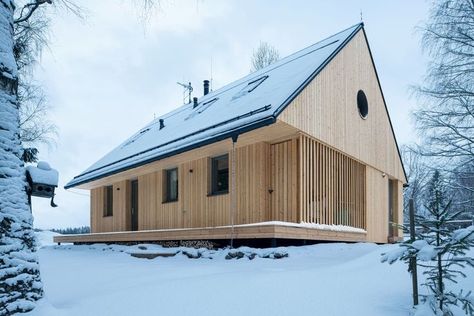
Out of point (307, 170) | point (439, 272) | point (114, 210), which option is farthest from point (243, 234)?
point (114, 210)

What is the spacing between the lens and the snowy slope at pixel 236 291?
4.11 meters

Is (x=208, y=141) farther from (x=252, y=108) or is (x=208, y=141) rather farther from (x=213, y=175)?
(x=213, y=175)

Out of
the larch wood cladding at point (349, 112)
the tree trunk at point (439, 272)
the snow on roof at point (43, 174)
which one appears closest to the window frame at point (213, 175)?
the larch wood cladding at point (349, 112)

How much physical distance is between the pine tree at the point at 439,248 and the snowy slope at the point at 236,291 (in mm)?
374

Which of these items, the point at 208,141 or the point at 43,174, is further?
the point at 208,141

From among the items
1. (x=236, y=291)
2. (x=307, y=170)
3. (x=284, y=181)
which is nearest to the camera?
(x=236, y=291)

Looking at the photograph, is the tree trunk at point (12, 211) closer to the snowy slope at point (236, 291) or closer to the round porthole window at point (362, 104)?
the snowy slope at point (236, 291)

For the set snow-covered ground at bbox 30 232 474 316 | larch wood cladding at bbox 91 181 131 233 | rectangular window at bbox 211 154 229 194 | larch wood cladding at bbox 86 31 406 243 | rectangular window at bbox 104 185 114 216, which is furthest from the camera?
rectangular window at bbox 104 185 114 216

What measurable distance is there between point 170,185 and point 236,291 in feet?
30.0

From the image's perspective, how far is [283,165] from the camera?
33.6 ft

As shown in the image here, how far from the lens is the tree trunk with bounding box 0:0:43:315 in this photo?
3.78 m

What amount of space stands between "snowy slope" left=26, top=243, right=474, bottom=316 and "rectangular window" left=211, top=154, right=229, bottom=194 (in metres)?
4.95

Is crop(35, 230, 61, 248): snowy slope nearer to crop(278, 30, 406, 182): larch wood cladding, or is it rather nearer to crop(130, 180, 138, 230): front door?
crop(130, 180, 138, 230): front door

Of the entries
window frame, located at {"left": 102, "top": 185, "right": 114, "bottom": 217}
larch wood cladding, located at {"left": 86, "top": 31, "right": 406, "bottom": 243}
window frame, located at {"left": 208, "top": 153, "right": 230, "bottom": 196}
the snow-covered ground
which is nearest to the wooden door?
larch wood cladding, located at {"left": 86, "top": 31, "right": 406, "bottom": 243}
